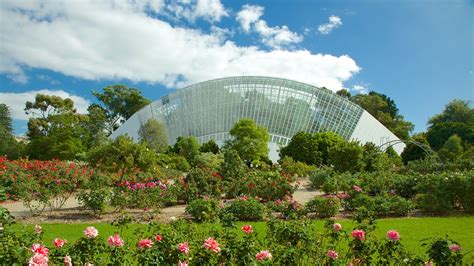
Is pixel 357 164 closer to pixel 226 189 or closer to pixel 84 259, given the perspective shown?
pixel 226 189

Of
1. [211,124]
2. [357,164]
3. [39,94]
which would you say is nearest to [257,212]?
[357,164]

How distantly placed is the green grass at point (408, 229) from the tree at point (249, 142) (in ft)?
66.5

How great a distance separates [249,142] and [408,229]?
23.4 meters

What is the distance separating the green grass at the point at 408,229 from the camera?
7060mm

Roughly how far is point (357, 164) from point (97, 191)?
47.2 ft

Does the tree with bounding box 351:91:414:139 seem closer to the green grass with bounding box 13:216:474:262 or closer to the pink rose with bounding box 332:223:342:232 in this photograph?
the green grass with bounding box 13:216:474:262

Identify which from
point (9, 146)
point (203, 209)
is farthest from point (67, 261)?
point (9, 146)

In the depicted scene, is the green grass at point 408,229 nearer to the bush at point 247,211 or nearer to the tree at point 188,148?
the bush at point 247,211

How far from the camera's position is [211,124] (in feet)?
129

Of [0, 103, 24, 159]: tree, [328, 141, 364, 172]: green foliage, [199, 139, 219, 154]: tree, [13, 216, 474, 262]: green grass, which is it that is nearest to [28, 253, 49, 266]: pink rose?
[13, 216, 474, 262]: green grass

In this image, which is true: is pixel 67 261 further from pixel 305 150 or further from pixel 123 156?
pixel 305 150

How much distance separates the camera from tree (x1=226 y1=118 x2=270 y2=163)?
30.8 m

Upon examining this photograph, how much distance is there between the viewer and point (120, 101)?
56375 mm

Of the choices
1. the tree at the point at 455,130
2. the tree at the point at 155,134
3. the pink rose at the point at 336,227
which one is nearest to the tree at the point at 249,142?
the tree at the point at 155,134
